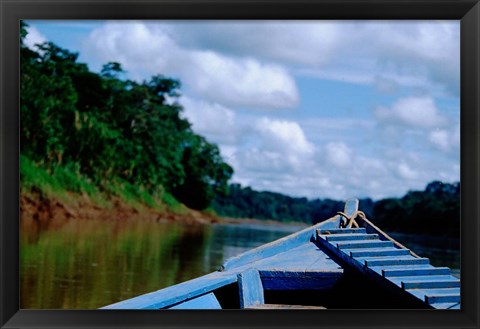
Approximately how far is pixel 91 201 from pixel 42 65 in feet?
7.33

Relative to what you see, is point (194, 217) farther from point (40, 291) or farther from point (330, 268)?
point (330, 268)

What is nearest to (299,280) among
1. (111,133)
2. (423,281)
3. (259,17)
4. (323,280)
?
(323,280)

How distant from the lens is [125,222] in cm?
1237


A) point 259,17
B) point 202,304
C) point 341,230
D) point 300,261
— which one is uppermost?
point 259,17

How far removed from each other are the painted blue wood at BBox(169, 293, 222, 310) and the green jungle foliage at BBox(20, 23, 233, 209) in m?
8.27

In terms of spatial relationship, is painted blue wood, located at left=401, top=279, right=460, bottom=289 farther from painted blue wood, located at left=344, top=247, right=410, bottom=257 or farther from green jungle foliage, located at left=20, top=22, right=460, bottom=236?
green jungle foliage, located at left=20, top=22, right=460, bottom=236

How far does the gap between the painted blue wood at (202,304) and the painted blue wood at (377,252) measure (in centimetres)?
53

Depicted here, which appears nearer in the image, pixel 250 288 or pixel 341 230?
pixel 250 288

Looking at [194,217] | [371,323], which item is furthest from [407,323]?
[194,217]

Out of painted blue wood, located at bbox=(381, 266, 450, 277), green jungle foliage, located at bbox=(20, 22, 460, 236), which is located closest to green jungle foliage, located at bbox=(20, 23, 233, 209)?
green jungle foliage, located at bbox=(20, 22, 460, 236)

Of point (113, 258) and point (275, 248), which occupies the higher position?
point (275, 248)

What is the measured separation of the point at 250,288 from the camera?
2586 millimetres

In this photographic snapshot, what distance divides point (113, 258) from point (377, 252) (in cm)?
609

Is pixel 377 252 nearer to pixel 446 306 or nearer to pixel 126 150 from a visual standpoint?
pixel 446 306
